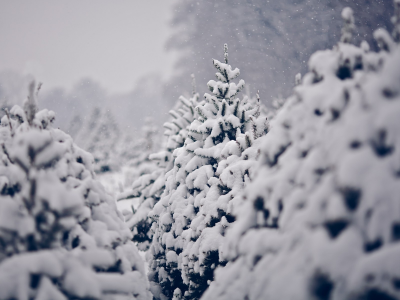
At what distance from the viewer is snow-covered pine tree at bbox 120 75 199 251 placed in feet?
19.9

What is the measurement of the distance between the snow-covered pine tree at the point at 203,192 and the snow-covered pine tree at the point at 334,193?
160 cm

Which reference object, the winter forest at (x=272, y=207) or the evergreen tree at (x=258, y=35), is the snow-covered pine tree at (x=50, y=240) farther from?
the evergreen tree at (x=258, y=35)

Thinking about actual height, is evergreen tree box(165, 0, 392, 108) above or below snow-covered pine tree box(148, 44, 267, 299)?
above

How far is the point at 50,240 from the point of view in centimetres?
219

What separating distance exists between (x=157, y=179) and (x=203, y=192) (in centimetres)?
225

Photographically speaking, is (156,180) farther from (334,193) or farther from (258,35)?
(258,35)

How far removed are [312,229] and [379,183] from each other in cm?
53

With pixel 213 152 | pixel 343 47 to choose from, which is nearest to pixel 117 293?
pixel 213 152

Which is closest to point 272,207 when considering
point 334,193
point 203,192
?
point 334,193

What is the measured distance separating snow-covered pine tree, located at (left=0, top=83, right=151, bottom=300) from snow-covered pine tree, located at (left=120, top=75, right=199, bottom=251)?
3.22m

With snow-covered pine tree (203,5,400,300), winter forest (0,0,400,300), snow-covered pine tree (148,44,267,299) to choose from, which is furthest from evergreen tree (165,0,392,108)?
snow-covered pine tree (203,5,400,300)

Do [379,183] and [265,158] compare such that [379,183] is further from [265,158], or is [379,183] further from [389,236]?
[265,158]

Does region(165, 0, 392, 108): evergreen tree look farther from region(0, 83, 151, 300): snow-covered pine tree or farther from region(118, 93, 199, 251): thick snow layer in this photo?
region(0, 83, 151, 300): snow-covered pine tree

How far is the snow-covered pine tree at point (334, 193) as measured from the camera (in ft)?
4.93
